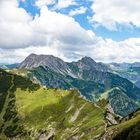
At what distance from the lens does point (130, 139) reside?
198 meters
